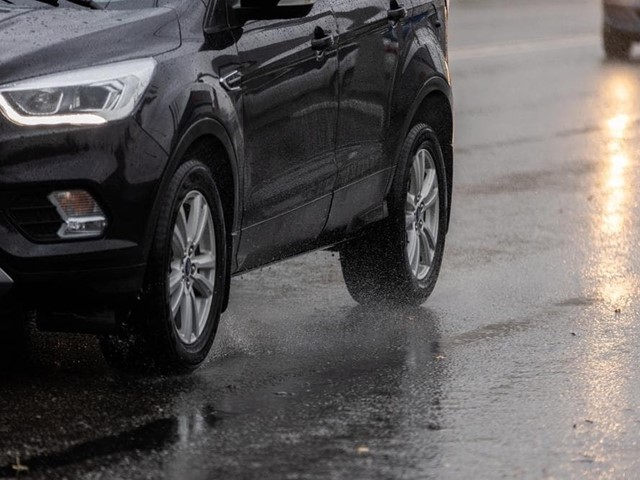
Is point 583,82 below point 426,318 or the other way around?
below

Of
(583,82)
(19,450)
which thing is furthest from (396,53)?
(583,82)

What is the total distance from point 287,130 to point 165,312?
1052 mm

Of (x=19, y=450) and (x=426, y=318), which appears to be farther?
(x=426, y=318)

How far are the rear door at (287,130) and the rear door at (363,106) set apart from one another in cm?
11

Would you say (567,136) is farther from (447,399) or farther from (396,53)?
(447,399)

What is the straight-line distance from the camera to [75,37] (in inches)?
249

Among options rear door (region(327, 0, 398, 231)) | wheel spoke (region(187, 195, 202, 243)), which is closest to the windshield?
wheel spoke (region(187, 195, 202, 243))

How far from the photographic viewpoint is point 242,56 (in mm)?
6855

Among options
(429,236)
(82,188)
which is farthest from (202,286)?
(429,236)

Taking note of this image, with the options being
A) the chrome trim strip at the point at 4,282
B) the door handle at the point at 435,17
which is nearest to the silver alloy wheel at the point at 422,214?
the door handle at the point at 435,17

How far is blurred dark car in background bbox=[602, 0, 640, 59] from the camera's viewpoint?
2300 centimetres

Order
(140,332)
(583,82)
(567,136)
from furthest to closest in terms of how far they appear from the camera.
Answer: (583,82), (567,136), (140,332)

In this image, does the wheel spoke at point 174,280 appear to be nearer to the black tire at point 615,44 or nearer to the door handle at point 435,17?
the door handle at point 435,17

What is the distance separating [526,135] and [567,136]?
0.37 meters
